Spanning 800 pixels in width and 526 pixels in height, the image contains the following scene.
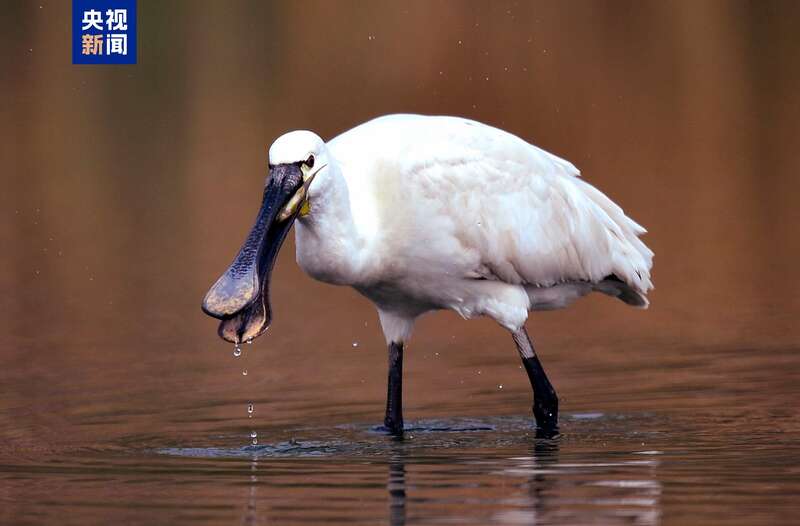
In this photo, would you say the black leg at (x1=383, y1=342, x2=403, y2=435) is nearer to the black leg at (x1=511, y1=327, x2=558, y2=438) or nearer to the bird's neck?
the black leg at (x1=511, y1=327, x2=558, y2=438)

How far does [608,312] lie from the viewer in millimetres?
14148

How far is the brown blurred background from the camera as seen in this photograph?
38.2ft

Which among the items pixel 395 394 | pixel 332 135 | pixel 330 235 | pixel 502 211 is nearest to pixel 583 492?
pixel 330 235

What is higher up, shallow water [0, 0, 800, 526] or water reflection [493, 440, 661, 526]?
shallow water [0, 0, 800, 526]

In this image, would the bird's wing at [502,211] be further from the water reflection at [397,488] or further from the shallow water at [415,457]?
the water reflection at [397,488]

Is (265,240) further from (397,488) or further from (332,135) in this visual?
(332,135)

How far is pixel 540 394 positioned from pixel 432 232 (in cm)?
97

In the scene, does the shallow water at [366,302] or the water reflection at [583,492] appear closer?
the water reflection at [583,492]

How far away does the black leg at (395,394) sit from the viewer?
1021cm

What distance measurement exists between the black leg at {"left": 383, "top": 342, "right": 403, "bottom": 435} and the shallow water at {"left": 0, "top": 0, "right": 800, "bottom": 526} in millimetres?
99

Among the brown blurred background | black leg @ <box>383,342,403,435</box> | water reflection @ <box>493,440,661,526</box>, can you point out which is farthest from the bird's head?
water reflection @ <box>493,440,661,526</box>

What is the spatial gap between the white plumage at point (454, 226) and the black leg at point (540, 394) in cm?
13

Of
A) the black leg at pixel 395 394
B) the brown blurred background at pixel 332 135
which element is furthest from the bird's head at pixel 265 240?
the black leg at pixel 395 394

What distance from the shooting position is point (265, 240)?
9.05m
